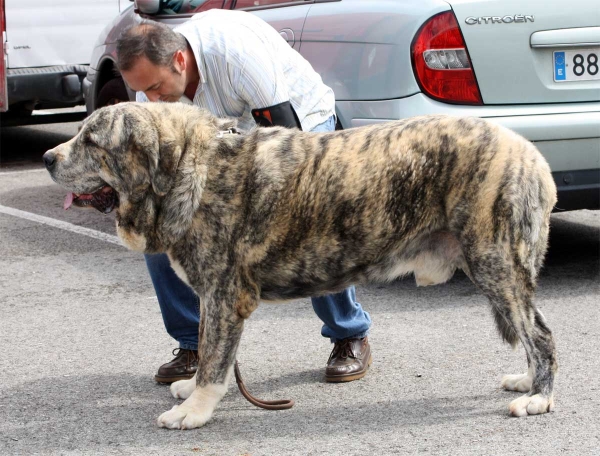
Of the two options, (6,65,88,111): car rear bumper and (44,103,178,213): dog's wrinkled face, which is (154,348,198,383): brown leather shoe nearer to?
(44,103,178,213): dog's wrinkled face

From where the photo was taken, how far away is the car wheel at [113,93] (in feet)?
28.1

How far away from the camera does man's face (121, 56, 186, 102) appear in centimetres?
445

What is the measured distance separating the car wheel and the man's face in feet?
13.0

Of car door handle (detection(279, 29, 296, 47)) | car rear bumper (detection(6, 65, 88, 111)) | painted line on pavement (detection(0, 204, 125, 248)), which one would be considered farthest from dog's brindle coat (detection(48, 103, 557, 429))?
car rear bumper (detection(6, 65, 88, 111))

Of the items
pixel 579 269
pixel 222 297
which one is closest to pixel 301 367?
pixel 222 297

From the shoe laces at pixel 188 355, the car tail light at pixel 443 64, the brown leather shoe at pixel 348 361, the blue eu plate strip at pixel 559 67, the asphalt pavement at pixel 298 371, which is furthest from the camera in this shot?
the blue eu plate strip at pixel 559 67

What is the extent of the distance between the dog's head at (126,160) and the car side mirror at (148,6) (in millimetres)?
3494

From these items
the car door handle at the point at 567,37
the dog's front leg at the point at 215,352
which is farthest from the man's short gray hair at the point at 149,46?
the car door handle at the point at 567,37

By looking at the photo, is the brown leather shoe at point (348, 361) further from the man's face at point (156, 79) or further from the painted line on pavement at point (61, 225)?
the painted line on pavement at point (61, 225)

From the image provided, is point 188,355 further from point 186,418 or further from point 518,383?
point 518,383

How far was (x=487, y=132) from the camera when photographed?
14.0 feet

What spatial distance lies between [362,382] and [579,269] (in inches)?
88.1


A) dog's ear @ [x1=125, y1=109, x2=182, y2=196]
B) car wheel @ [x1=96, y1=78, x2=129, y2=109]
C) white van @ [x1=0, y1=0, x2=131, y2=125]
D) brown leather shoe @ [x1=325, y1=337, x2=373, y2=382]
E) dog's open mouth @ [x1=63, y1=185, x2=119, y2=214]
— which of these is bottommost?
white van @ [x1=0, y1=0, x2=131, y2=125]

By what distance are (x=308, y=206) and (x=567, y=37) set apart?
230 centimetres
